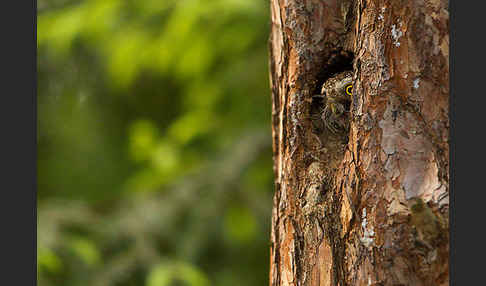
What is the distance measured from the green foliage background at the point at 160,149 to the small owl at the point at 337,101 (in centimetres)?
181

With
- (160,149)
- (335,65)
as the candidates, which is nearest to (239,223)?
(160,149)

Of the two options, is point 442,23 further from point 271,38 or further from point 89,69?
point 89,69

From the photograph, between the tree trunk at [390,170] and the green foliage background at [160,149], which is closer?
the tree trunk at [390,170]

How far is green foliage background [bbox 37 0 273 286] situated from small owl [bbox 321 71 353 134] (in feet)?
5.94

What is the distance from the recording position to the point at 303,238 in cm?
130

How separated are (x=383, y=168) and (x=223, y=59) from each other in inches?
110

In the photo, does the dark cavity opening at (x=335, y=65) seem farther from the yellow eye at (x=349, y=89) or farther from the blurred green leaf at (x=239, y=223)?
the blurred green leaf at (x=239, y=223)

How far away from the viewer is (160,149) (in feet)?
11.9

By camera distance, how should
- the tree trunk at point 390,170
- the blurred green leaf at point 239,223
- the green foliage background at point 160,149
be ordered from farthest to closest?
the blurred green leaf at point 239,223
the green foliage background at point 160,149
the tree trunk at point 390,170

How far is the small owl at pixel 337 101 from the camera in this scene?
129cm

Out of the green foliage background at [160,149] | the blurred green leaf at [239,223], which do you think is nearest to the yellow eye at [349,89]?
the green foliage background at [160,149]

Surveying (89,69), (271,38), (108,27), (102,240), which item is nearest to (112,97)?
(89,69)

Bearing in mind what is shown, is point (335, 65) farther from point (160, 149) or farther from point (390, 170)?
point (160, 149)

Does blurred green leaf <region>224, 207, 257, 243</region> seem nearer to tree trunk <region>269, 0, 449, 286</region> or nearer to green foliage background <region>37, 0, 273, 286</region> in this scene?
green foliage background <region>37, 0, 273, 286</region>
